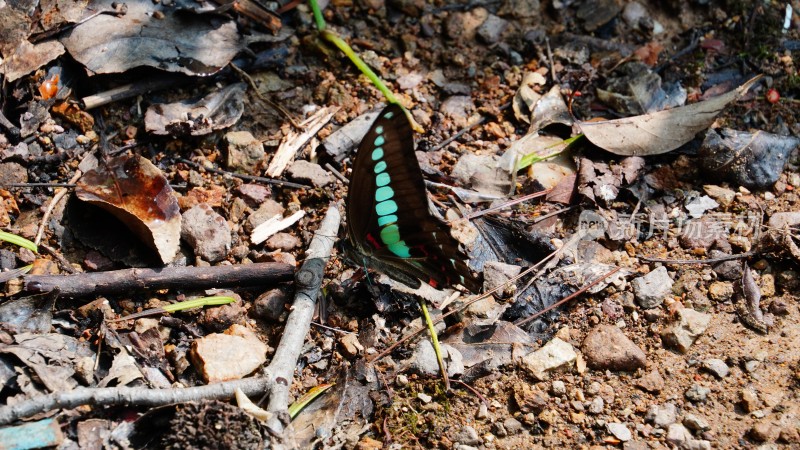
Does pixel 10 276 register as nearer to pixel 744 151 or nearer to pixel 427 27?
pixel 427 27

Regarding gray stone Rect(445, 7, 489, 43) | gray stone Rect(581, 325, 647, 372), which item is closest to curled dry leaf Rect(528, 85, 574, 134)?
gray stone Rect(445, 7, 489, 43)

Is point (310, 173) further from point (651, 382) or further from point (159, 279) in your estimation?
point (651, 382)

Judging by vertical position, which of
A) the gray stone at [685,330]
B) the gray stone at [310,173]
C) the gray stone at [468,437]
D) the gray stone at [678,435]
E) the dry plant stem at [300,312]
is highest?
the gray stone at [310,173]

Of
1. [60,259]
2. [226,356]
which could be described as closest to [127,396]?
[226,356]

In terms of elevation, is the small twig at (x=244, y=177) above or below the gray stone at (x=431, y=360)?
above

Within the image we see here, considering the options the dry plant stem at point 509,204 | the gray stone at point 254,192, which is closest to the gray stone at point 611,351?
the dry plant stem at point 509,204

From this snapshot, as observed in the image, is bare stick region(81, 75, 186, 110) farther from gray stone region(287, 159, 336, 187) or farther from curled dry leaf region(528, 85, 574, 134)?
curled dry leaf region(528, 85, 574, 134)

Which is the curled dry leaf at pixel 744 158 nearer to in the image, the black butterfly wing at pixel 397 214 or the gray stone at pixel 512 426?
the black butterfly wing at pixel 397 214
